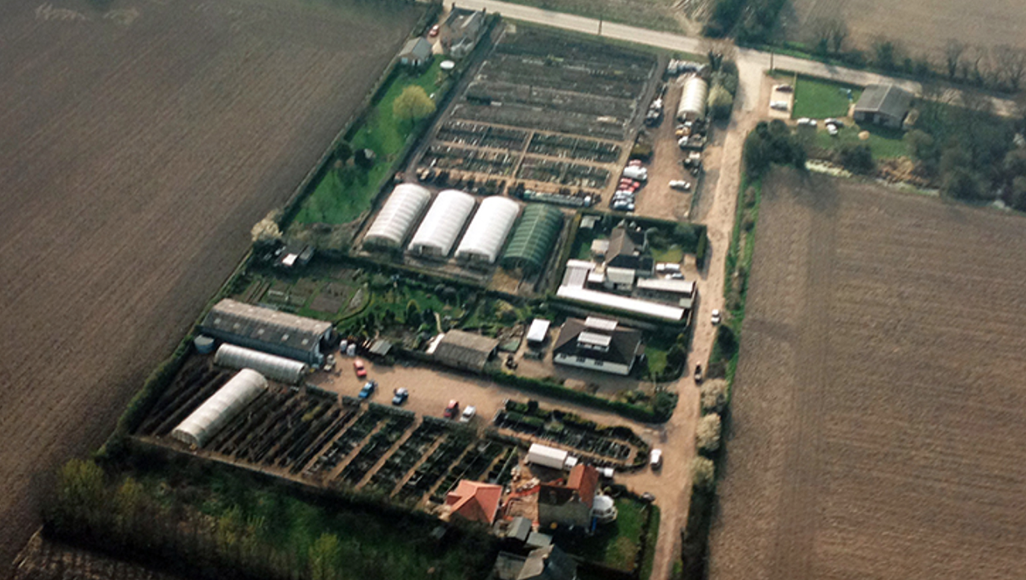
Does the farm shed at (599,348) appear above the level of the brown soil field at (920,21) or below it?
below

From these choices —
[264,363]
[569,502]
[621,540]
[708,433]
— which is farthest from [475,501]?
[264,363]

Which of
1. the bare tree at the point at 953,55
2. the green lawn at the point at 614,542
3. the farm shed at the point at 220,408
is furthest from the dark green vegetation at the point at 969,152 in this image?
the farm shed at the point at 220,408

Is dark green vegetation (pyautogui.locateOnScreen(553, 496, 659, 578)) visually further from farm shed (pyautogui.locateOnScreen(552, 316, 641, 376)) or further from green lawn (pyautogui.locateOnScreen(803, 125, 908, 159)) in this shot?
green lawn (pyautogui.locateOnScreen(803, 125, 908, 159))

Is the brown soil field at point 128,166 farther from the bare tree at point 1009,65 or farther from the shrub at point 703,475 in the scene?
the bare tree at point 1009,65

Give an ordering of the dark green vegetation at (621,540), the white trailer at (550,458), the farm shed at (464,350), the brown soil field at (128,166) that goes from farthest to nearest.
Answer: the farm shed at (464,350), the brown soil field at (128,166), the white trailer at (550,458), the dark green vegetation at (621,540)

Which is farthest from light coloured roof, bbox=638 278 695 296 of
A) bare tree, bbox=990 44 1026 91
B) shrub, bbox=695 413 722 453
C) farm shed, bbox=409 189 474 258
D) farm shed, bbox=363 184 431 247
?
bare tree, bbox=990 44 1026 91

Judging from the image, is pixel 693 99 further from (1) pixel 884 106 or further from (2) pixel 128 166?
(2) pixel 128 166

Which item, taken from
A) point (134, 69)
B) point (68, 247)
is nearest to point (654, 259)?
point (68, 247)
